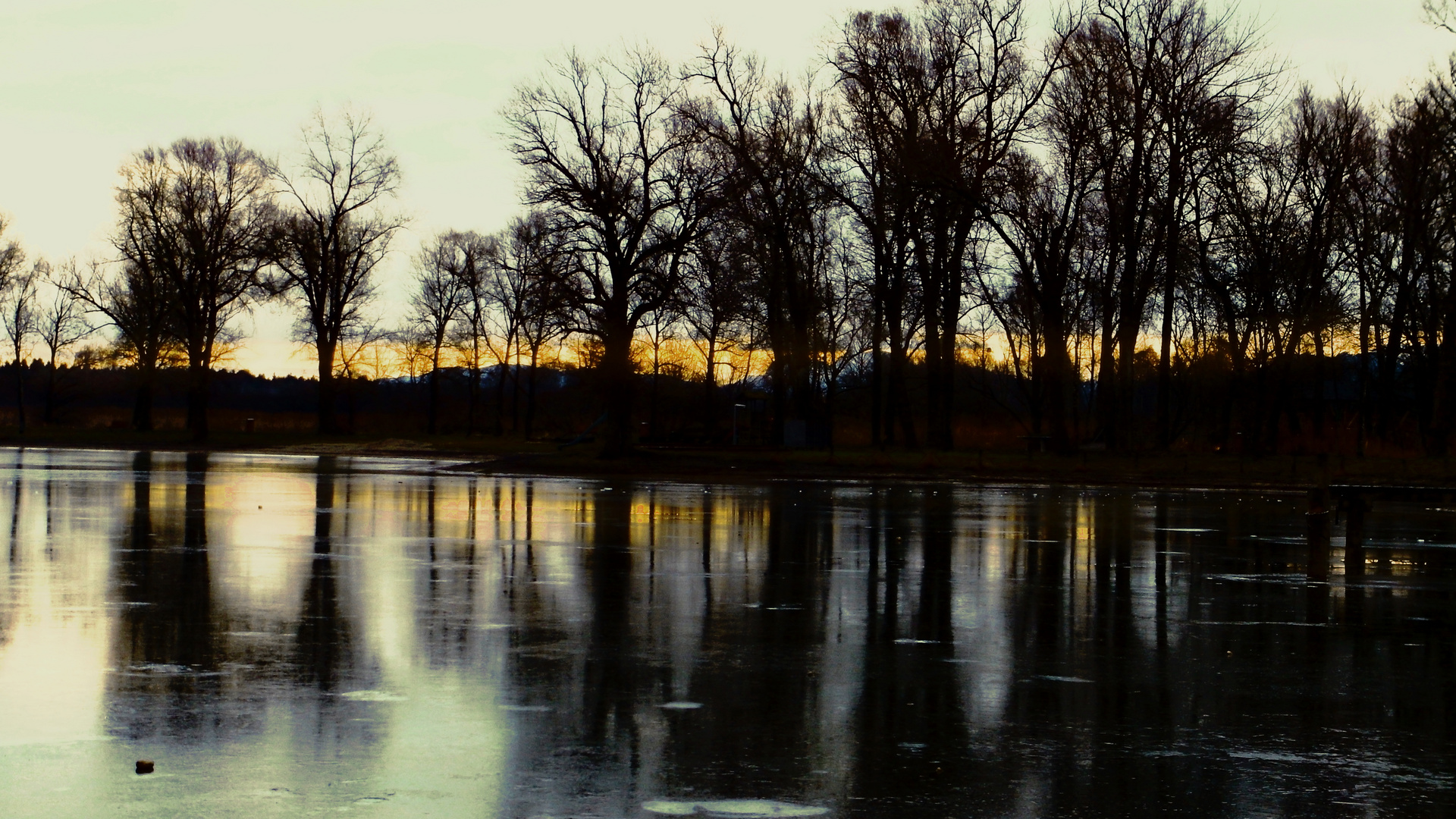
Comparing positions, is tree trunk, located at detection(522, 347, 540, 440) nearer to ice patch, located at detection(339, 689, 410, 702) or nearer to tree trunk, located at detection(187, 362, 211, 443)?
tree trunk, located at detection(187, 362, 211, 443)

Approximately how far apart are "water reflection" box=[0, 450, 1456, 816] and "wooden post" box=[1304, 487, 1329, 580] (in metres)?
0.30

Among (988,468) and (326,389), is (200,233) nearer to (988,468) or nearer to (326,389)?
(326,389)

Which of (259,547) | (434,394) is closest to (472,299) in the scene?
(434,394)

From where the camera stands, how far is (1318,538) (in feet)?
52.1

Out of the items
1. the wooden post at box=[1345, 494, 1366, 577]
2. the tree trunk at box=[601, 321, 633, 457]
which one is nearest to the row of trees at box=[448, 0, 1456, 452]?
the tree trunk at box=[601, 321, 633, 457]

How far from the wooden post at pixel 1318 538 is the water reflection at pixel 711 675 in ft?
0.99

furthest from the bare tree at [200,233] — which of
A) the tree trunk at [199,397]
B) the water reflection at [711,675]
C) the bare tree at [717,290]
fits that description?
the water reflection at [711,675]

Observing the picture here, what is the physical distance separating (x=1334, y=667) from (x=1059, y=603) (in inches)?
130

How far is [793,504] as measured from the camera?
26812mm

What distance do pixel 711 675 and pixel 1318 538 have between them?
9915mm

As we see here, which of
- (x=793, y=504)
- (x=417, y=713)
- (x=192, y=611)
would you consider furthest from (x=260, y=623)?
(x=793, y=504)

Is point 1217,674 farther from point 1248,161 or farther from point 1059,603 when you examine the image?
point 1248,161

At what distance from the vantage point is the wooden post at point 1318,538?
1502cm

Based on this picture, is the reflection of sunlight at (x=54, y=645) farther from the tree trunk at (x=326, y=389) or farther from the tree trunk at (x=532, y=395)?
the tree trunk at (x=532, y=395)
